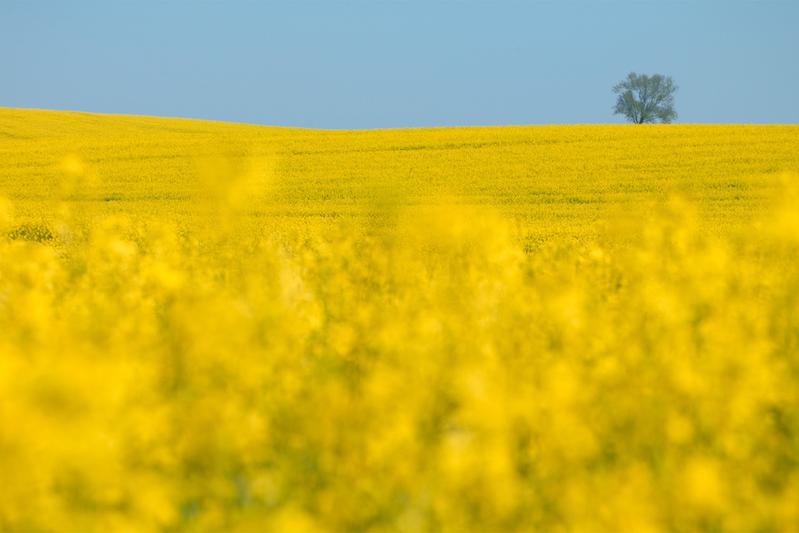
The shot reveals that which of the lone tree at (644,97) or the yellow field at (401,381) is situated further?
the lone tree at (644,97)

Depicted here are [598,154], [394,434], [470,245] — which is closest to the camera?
[394,434]

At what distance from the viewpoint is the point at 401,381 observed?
12.0 ft

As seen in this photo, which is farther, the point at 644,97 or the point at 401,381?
the point at 644,97

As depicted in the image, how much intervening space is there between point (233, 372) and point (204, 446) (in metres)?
A: 0.55

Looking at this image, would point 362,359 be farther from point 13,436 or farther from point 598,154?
point 598,154

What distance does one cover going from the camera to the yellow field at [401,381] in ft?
10.0

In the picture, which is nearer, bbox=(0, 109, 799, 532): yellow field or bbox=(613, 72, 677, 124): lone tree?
bbox=(0, 109, 799, 532): yellow field

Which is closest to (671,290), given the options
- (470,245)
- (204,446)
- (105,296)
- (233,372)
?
(470,245)

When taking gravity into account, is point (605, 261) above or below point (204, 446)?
above

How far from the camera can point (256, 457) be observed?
3479mm

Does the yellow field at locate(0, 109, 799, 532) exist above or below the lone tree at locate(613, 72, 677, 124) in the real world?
below

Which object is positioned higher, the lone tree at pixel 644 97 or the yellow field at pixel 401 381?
the lone tree at pixel 644 97

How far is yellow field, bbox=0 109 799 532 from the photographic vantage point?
305cm

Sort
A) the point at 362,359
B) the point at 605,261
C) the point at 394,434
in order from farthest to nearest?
1. the point at 605,261
2. the point at 362,359
3. the point at 394,434
